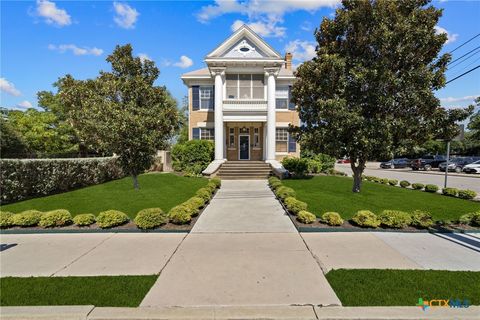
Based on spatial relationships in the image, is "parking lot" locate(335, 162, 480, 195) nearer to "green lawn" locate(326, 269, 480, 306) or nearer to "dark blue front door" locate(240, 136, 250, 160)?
"dark blue front door" locate(240, 136, 250, 160)

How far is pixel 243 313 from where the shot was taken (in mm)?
3293

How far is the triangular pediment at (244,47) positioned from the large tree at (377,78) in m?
9.50

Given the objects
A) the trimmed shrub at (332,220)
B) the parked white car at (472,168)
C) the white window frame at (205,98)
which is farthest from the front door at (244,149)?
the parked white car at (472,168)

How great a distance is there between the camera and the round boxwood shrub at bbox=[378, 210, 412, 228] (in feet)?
22.2

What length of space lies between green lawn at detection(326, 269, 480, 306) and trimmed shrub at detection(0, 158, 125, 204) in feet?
33.5

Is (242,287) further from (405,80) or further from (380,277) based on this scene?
(405,80)

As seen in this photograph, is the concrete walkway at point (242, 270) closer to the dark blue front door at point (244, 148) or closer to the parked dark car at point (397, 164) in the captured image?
the dark blue front door at point (244, 148)

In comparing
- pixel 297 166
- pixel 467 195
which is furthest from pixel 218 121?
pixel 467 195

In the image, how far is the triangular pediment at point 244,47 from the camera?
19141mm

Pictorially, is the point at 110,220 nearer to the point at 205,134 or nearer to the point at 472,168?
the point at 205,134

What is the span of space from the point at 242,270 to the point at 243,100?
1581 centimetres

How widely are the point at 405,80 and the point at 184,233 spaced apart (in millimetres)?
8609

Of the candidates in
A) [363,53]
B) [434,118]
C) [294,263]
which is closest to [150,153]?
[294,263]

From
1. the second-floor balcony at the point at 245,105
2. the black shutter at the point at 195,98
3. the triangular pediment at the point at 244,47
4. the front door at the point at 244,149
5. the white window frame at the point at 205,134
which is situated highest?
the triangular pediment at the point at 244,47
